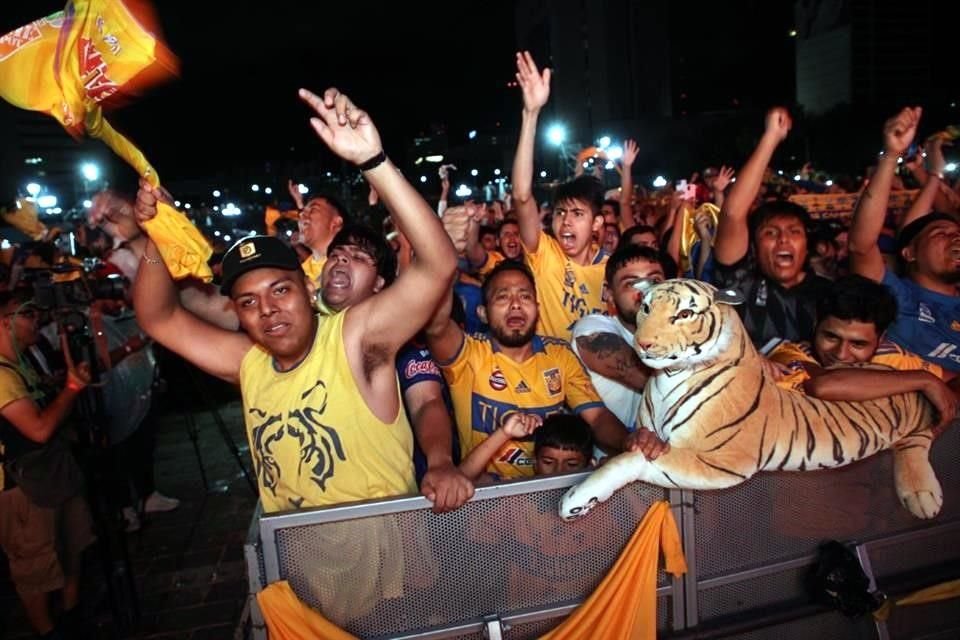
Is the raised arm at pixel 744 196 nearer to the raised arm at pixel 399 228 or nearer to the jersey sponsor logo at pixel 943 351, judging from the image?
the jersey sponsor logo at pixel 943 351

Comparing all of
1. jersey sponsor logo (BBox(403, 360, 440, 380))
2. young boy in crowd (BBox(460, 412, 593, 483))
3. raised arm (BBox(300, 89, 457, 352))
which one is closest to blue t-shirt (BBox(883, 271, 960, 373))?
young boy in crowd (BBox(460, 412, 593, 483))

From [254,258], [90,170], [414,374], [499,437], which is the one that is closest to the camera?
[254,258]

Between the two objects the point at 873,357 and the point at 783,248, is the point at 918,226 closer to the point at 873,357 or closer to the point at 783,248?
the point at 783,248

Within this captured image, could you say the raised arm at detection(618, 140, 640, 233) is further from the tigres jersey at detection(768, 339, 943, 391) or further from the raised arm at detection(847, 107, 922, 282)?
the tigres jersey at detection(768, 339, 943, 391)

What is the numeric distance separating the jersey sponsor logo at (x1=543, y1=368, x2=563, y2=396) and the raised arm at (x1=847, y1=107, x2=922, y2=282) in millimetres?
1829

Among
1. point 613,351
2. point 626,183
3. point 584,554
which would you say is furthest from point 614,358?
point 626,183

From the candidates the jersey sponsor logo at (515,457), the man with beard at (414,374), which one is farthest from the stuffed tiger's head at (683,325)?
the jersey sponsor logo at (515,457)

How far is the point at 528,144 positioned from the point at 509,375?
5.55 ft

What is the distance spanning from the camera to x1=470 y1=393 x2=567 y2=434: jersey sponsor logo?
10.0 feet

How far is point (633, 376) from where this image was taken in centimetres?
307

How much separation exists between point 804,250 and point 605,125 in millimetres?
59543

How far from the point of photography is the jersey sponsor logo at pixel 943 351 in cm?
328

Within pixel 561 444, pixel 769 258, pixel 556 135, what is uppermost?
pixel 556 135

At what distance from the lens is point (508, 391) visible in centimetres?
309
